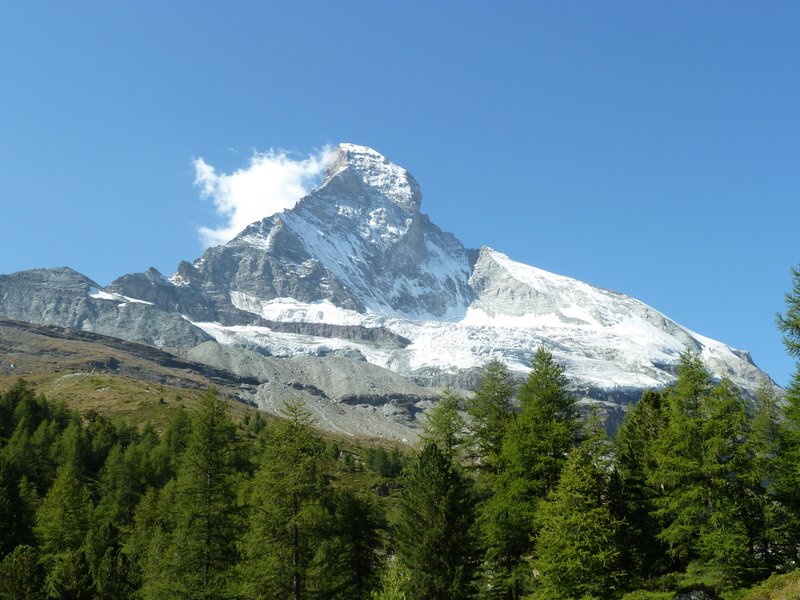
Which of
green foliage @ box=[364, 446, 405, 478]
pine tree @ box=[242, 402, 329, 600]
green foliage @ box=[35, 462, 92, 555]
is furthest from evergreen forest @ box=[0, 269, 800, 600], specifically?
green foliage @ box=[364, 446, 405, 478]

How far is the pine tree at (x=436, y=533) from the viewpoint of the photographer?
35.3m

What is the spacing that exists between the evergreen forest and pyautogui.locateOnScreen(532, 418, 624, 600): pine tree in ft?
0.33

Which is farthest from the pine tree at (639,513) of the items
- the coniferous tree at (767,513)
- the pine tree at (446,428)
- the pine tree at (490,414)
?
the pine tree at (446,428)

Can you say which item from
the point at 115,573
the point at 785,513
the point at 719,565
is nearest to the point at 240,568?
the point at 115,573

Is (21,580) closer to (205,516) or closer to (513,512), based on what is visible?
(205,516)

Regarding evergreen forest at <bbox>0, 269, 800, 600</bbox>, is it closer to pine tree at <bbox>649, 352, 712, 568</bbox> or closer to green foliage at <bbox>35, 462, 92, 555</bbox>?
pine tree at <bbox>649, 352, 712, 568</bbox>

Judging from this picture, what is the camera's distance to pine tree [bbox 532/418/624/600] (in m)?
32.6

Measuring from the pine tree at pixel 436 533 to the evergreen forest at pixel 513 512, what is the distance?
3.5 inches

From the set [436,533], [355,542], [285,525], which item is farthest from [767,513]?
[285,525]

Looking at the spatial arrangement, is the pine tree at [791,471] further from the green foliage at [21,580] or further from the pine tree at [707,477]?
the green foliage at [21,580]

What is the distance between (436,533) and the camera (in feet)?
118

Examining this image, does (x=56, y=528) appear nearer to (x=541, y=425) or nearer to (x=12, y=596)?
(x=12, y=596)

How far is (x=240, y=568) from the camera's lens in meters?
37.8

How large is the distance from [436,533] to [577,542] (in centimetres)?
742
